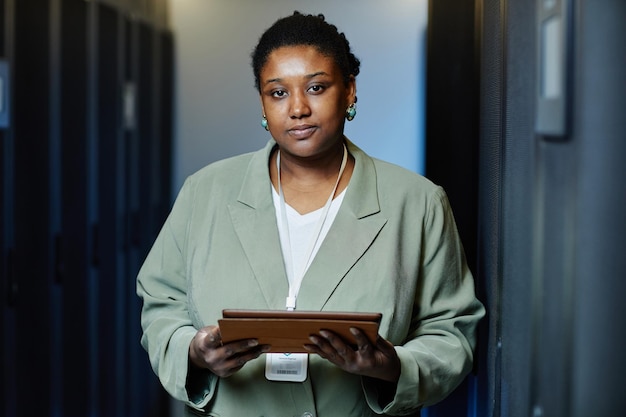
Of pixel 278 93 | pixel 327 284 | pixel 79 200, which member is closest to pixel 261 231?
pixel 327 284

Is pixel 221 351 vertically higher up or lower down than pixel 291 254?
lower down

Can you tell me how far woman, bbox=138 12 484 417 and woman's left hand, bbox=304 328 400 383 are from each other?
6cm

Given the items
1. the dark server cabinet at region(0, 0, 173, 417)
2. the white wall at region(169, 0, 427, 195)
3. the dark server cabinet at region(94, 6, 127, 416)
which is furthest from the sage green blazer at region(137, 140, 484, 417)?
the dark server cabinet at region(94, 6, 127, 416)

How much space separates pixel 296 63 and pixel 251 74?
2.00 meters

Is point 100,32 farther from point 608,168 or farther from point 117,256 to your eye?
point 608,168

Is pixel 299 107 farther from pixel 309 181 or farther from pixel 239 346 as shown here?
pixel 239 346

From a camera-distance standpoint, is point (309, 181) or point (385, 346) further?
point (309, 181)

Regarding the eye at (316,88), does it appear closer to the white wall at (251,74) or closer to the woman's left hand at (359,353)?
the woman's left hand at (359,353)

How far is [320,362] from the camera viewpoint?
1.77m

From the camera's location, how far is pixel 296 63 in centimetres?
181

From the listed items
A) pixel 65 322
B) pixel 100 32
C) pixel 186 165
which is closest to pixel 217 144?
pixel 186 165

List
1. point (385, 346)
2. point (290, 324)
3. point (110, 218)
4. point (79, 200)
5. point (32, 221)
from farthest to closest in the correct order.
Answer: point (110, 218)
point (79, 200)
point (32, 221)
point (385, 346)
point (290, 324)

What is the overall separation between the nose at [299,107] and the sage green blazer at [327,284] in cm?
20

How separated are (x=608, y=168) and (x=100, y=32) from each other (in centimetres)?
304
